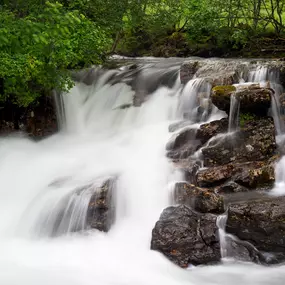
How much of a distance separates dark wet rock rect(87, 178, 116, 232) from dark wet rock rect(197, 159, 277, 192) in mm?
1747

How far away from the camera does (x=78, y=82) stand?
512 inches

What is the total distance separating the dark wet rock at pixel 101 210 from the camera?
22.6 feet

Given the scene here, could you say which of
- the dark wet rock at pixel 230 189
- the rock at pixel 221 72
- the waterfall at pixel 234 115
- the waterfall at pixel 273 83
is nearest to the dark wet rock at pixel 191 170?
the dark wet rock at pixel 230 189

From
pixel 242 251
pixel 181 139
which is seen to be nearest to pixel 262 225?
pixel 242 251

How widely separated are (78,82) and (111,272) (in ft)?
27.6

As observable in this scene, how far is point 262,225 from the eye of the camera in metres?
5.79

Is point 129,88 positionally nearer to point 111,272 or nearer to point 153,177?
point 153,177

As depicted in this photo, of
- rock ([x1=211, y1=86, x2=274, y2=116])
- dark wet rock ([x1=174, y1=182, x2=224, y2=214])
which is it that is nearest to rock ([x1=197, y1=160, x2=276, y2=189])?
dark wet rock ([x1=174, y1=182, x2=224, y2=214])

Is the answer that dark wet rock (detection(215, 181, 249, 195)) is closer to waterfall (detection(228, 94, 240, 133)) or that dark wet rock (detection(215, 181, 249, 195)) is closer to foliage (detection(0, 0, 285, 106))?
waterfall (detection(228, 94, 240, 133))

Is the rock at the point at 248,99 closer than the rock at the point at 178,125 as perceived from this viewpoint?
Yes

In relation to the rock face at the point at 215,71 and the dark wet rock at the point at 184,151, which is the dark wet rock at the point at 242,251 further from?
the rock face at the point at 215,71

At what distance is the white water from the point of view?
5727 millimetres

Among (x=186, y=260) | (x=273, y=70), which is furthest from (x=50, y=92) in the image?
(x=186, y=260)

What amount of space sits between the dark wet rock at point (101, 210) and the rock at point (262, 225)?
2.20 metres
